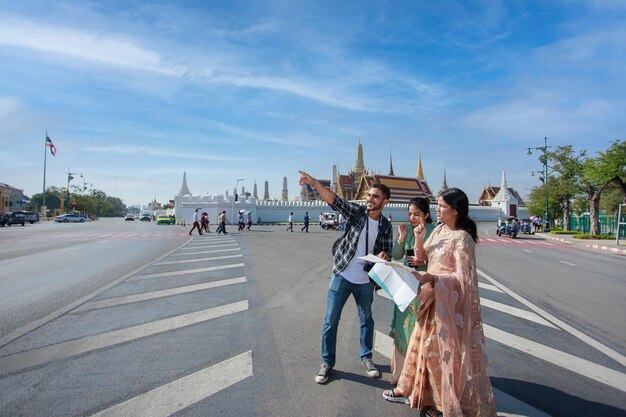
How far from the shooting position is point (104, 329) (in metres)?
4.73

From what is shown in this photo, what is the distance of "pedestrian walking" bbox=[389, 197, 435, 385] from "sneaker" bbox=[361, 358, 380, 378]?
0.15 metres

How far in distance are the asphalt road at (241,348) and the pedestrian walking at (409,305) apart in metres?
0.30

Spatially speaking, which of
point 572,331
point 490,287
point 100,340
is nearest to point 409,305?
point 572,331

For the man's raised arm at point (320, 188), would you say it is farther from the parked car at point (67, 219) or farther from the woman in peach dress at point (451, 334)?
the parked car at point (67, 219)

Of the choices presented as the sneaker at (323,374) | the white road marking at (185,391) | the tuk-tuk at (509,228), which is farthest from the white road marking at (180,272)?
the tuk-tuk at (509,228)

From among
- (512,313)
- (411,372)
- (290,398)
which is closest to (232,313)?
(290,398)

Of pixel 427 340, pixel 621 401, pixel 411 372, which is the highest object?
pixel 427 340

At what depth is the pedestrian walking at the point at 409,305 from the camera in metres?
3.16

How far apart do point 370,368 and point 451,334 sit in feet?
3.47

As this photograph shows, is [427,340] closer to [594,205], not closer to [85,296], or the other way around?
[85,296]

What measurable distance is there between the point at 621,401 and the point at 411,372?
1732mm

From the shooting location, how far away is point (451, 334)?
8.88 feet

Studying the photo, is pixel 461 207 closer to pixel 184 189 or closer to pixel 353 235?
pixel 353 235

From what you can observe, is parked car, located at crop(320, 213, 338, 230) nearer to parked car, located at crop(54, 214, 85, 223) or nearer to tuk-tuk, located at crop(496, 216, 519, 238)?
tuk-tuk, located at crop(496, 216, 519, 238)
